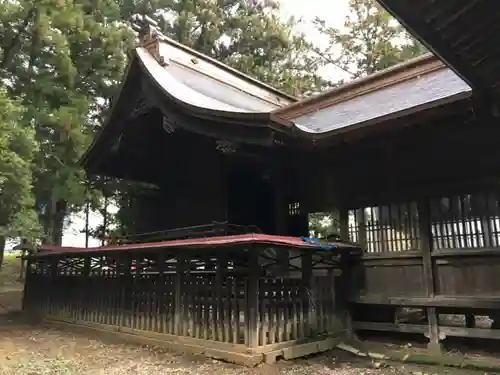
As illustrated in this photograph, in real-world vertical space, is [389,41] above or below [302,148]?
above

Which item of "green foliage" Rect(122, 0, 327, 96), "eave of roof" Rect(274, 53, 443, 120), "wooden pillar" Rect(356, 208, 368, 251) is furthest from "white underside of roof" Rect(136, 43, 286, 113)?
"green foliage" Rect(122, 0, 327, 96)

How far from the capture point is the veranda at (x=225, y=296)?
617 centimetres

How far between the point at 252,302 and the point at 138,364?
1.84 meters

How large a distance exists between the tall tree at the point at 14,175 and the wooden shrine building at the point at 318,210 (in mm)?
1232

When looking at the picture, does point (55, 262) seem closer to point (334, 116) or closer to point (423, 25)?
point (334, 116)

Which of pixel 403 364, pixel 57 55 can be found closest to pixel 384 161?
pixel 403 364

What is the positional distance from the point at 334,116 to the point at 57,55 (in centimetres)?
808

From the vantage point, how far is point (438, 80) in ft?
28.1

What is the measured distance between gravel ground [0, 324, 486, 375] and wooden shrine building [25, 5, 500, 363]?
306 millimetres

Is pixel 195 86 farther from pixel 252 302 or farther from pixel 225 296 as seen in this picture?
pixel 252 302

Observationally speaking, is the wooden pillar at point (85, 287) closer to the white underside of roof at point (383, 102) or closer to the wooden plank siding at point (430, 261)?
the white underside of roof at point (383, 102)

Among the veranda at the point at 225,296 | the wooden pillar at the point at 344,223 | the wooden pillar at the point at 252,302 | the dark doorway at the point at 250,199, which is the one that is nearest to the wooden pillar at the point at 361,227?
the wooden pillar at the point at 344,223

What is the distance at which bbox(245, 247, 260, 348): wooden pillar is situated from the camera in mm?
6000

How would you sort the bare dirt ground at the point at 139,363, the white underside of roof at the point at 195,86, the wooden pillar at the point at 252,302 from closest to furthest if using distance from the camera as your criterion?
the bare dirt ground at the point at 139,363, the wooden pillar at the point at 252,302, the white underside of roof at the point at 195,86
